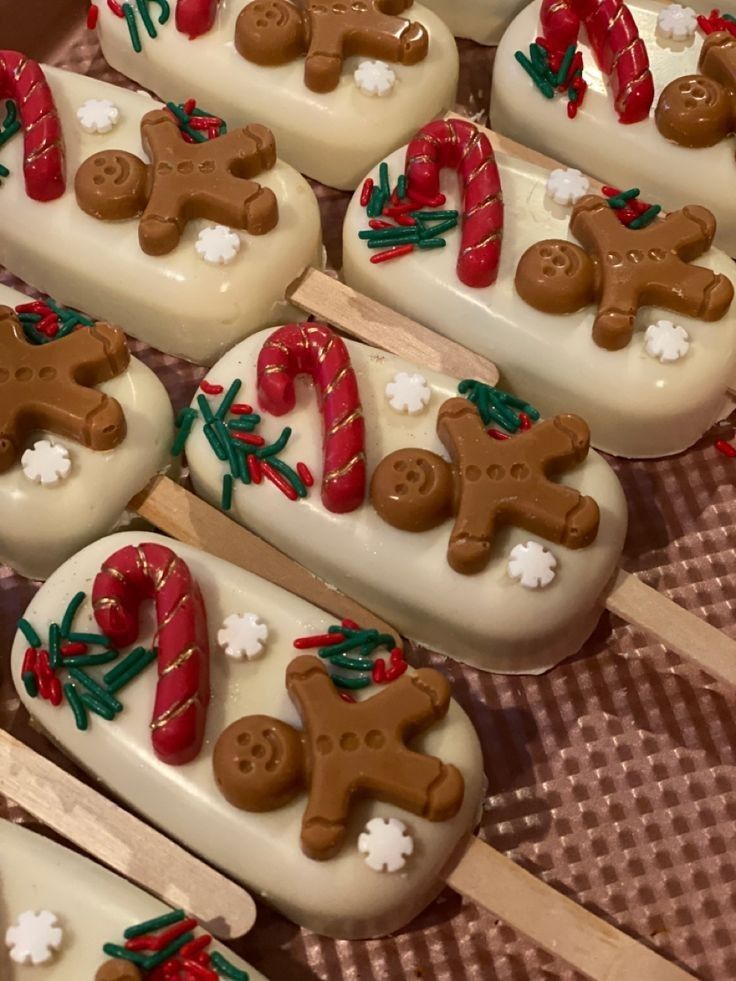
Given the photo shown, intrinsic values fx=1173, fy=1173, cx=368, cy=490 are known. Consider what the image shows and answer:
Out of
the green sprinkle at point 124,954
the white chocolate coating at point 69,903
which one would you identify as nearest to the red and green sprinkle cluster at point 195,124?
the white chocolate coating at point 69,903

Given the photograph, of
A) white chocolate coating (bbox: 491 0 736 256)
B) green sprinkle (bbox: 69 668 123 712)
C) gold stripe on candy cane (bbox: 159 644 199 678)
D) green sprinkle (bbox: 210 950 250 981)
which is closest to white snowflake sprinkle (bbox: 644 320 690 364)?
white chocolate coating (bbox: 491 0 736 256)

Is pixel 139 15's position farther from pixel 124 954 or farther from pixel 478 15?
pixel 124 954

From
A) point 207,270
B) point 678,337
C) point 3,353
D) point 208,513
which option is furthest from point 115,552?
point 678,337

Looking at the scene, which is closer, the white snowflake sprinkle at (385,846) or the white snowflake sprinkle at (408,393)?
the white snowflake sprinkle at (385,846)

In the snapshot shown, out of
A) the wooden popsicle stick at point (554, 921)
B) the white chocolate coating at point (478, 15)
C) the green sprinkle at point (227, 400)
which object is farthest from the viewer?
the white chocolate coating at point (478, 15)

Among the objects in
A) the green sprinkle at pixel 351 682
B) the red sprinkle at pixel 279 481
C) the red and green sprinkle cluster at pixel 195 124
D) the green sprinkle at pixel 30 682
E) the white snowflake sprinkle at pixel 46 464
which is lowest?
the green sprinkle at pixel 30 682

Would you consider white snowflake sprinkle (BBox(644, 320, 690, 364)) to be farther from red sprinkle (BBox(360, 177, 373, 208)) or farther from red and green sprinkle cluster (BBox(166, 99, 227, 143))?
red and green sprinkle cluster (BBox(166, 99, 227, 143))

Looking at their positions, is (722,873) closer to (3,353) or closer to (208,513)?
(208,513)

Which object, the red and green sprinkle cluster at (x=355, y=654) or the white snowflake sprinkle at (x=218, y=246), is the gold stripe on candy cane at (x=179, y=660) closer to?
the red and green sprinkle cluster at (x=355, y=654)

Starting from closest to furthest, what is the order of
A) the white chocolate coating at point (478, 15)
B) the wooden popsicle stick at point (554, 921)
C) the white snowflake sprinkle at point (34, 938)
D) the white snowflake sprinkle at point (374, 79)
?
the white snowflake sprinkle at point (34, 938) < the wooden popsicle stick at point (554, 921) < the white snowflake sprinkle at point (374, 79) < the white chocolate coating at point (478, 15)
